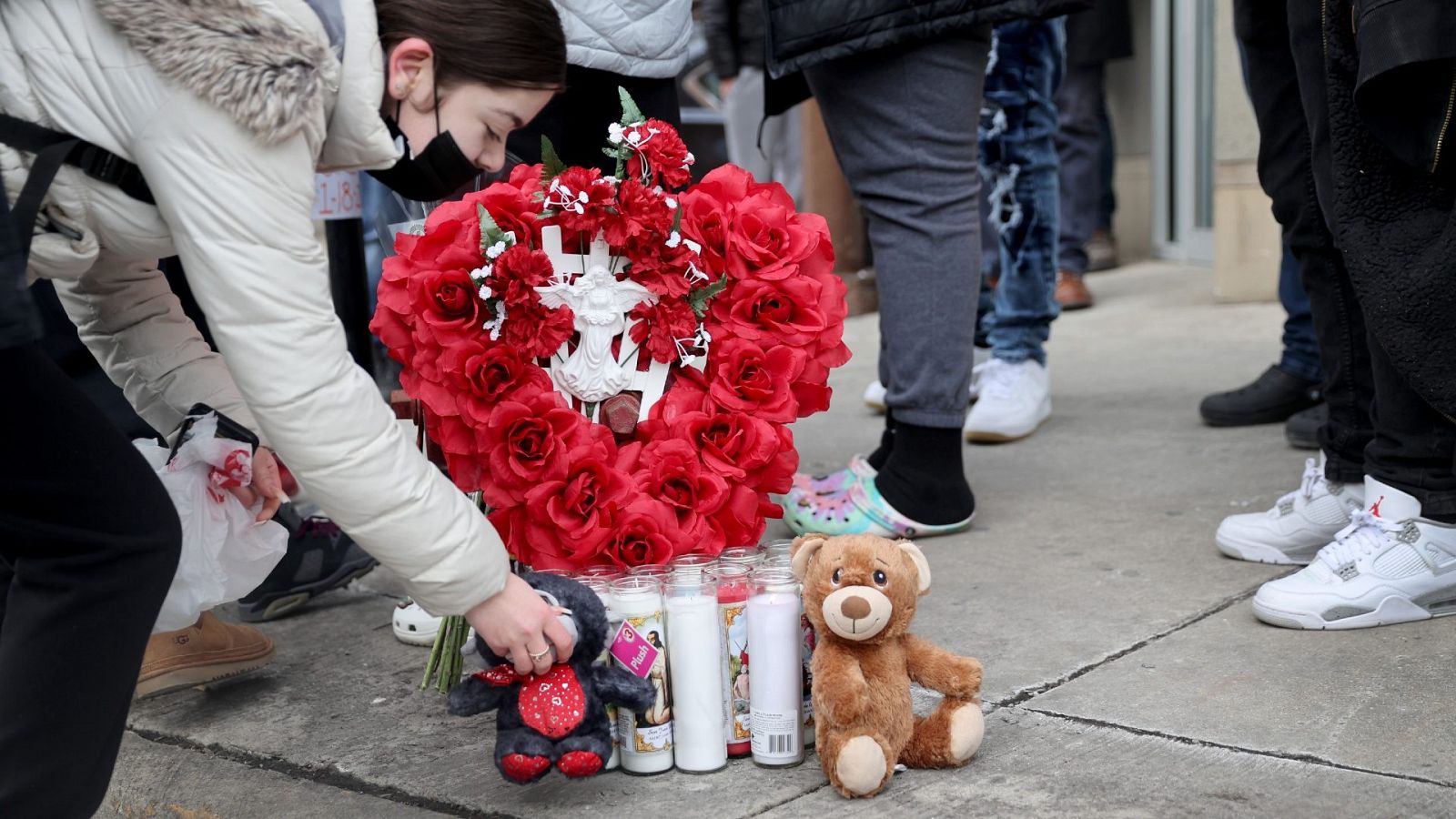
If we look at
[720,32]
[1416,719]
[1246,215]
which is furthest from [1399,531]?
[1246,215]

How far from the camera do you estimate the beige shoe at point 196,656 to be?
2.45m

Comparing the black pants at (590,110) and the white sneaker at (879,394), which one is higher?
the black pants at (590,110)

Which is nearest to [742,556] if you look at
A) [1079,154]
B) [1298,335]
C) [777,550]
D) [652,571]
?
[777,550]

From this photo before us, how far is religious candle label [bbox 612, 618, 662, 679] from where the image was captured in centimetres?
194

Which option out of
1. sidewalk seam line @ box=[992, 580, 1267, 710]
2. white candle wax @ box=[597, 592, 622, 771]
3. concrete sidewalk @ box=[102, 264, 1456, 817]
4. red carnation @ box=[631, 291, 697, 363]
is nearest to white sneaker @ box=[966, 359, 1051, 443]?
concrete sidewalk @ box=[102, 264, 1456, 817]

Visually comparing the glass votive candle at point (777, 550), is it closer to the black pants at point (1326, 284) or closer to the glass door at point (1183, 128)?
the black pants at point (1326, 284)

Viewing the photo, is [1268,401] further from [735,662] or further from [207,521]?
[207,521]

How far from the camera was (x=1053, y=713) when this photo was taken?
2.08 metres

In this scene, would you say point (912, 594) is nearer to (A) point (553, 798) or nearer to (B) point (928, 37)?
(A) point (553, 798)

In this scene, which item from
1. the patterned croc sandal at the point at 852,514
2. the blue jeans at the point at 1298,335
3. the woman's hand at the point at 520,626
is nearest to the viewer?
the woman's hand at the point at 520,626

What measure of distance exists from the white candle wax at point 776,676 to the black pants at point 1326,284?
1155 mm

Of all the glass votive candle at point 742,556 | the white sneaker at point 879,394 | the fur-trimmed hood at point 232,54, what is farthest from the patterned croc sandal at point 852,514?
the fur-trimmed hood at point 232,54

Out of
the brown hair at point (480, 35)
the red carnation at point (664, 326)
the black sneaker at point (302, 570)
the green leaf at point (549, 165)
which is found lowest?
the black sneaker at point (302, 570)

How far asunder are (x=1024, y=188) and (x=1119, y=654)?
6.40 feet
